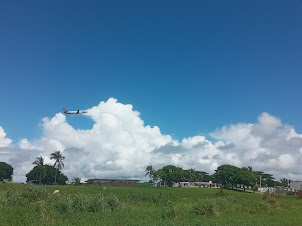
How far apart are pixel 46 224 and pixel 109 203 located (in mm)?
11516

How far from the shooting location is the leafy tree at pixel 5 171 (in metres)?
114

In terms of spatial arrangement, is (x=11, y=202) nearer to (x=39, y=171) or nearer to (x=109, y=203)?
(x=109, y=203)

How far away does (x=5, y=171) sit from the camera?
11575 cm

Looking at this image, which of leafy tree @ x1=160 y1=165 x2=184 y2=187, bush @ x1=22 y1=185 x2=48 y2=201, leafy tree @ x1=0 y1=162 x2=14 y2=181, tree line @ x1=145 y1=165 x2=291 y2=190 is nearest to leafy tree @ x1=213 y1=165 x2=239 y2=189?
tree line @ x1=145 y1=165 x2=291 y2=190

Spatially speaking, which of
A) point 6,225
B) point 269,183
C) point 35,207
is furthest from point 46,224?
point 269,183

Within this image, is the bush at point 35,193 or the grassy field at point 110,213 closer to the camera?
the grassy field at point 110,213

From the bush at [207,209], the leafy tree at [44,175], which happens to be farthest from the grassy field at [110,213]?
the leafy tree at [44,175]

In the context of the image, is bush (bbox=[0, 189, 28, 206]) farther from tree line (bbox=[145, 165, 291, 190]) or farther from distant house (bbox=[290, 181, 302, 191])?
distant house (bbox=[290, 181, 302, 191])

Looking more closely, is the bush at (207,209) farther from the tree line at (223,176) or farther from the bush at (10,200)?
the tree line at (223,176)

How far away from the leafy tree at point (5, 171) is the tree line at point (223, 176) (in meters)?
58.3

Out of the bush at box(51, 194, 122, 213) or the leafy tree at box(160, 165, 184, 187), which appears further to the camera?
the leafy tree at box(160, 165, 184, 187)

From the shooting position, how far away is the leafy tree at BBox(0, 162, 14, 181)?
375 ft

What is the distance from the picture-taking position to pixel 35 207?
2362 cm

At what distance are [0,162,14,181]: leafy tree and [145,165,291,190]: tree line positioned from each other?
191 feet
